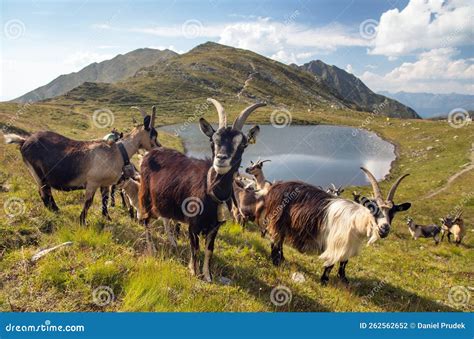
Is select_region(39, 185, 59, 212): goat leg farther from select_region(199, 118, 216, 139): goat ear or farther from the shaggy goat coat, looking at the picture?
the shaggy goat coat

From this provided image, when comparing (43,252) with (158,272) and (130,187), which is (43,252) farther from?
(130,187)

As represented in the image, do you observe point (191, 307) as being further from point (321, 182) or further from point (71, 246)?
point (321, 182)

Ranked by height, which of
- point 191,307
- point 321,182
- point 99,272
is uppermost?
point 99,272

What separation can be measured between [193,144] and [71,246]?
1938 inches

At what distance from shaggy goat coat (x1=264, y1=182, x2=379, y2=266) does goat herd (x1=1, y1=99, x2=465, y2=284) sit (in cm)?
3

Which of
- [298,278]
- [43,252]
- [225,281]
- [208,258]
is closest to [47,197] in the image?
[43,252]

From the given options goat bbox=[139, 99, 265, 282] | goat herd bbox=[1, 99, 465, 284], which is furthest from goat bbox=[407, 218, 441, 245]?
goat bbox=[139, 99, 265, 282]

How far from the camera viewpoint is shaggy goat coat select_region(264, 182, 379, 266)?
29.4ft

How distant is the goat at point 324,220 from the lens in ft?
28.5

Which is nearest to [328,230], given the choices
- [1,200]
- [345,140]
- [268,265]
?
[268,265]

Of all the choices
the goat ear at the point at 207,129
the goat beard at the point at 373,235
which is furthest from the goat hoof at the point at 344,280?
the goat ear at the point at 207,129

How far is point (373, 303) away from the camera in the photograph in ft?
27.1

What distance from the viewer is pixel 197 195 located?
290 inches

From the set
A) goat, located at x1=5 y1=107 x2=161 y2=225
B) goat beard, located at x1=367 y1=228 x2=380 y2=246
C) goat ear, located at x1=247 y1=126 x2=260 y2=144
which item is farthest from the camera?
goat, located at x1=5 y1=107 x2=161 y2=225
